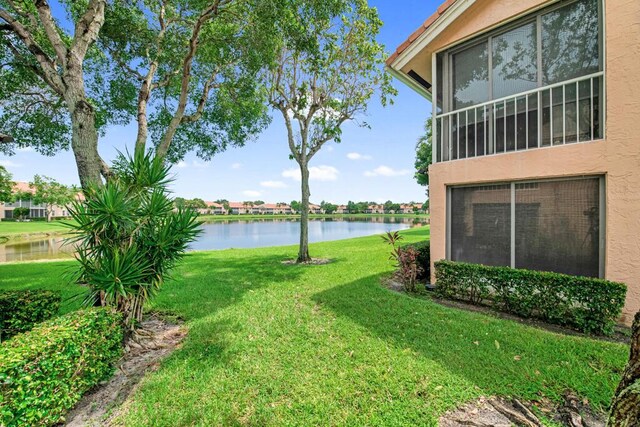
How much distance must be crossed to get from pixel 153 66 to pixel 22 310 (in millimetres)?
6480

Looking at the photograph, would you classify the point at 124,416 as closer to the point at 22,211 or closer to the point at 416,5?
the point at 416,5

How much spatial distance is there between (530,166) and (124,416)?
7.36 m

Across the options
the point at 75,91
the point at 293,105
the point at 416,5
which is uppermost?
the point at 416,5

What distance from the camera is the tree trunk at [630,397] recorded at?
1469 mm

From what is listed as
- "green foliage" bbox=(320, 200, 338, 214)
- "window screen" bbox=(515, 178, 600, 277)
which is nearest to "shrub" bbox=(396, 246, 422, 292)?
"window screen" bbox=(515, 178, 600, 277)

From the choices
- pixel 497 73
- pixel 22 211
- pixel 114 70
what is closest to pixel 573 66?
pixel 497 73

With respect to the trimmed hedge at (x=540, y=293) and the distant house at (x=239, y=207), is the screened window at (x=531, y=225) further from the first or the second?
the distant house at (x=239, y=207)

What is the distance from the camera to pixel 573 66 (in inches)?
201

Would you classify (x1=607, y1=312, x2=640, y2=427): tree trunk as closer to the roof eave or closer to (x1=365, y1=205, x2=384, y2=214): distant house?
the roof eave

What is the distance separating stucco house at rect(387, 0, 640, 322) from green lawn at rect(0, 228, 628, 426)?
1760 millimetres

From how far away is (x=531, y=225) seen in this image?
5.26 metres

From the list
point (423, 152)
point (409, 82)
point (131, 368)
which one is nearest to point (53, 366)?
point (131, 368)

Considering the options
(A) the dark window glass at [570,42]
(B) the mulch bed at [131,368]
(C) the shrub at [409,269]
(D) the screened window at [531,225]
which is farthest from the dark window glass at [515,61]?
(B) the mulch bed at [131,368]

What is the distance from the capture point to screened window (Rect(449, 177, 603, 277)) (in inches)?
188
